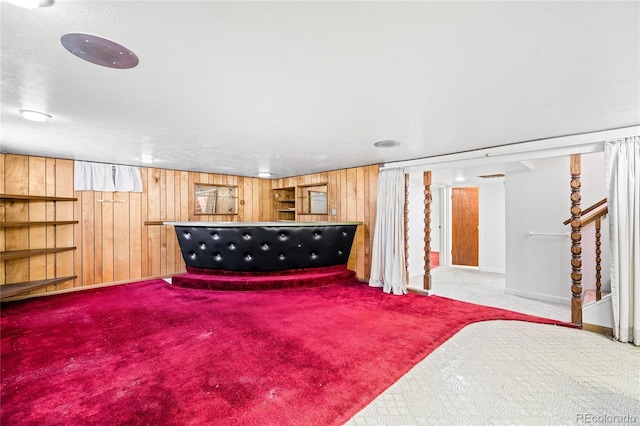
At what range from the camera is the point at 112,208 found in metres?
4.65

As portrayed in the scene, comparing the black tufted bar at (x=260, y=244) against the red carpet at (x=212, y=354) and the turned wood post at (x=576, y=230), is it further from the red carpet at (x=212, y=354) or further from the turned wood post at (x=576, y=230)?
the turned wood post at (x=576, y=230)

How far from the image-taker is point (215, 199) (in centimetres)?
589

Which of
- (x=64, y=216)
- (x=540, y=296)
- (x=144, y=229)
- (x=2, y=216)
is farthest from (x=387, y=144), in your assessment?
(x=2, y=216)

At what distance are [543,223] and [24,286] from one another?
7.27 m

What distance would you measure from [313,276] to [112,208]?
143 inches

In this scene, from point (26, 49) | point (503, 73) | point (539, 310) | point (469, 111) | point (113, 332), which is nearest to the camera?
point (26, 49)

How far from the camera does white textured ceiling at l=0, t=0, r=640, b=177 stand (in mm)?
1137

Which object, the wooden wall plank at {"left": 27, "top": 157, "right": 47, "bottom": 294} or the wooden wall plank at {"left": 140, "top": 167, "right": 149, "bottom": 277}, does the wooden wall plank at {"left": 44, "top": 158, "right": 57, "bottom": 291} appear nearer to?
the wooden wall plank at {"left": 27, "top": 157, "right": 47, "bottom": 294}

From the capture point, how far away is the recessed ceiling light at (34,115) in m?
2.21

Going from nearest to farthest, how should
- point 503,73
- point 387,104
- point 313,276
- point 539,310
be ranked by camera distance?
1. point 503,73
2. point 387,104
3. point 539,310
4. point 313,276

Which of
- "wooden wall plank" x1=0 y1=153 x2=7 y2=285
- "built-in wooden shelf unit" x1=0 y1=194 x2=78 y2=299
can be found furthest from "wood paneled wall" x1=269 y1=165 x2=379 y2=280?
"wooden wall plank" x1=0 y1=153 x2=7 y2=285

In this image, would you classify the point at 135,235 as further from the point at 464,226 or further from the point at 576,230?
the point at 464,226

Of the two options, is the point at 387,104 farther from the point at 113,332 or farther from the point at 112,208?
the point at 112,208

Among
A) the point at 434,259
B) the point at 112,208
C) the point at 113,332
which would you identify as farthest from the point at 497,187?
the point at 112,208
